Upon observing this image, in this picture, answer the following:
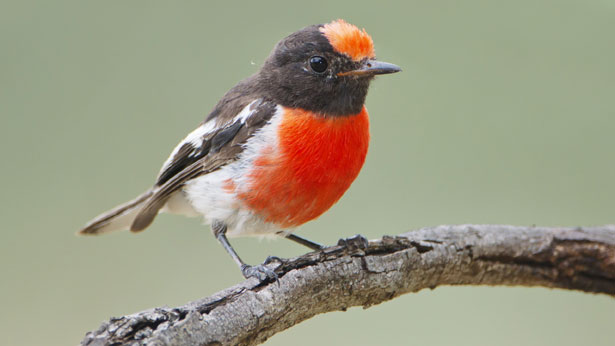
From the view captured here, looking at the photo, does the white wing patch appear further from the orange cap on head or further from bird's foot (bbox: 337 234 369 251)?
bird's foot (bbox: 337 234 369 251)

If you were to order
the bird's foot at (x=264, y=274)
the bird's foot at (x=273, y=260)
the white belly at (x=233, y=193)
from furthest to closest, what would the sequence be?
the white belly at (x=233, y=193), the bird's foot at (x=273, y=260), the bird's foot at (x=264, y=274)

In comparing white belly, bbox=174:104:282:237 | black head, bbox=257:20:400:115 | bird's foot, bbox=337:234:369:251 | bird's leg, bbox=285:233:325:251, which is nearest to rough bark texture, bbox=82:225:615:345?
bird's foot, bbox=337:234:369:251

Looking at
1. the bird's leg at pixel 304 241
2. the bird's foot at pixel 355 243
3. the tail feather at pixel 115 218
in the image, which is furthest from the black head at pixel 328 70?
the tail feather at pixel 115 218

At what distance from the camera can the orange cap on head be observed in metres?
3.22

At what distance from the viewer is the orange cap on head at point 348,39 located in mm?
3217

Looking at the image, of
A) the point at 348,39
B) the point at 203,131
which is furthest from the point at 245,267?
the point at 348,39

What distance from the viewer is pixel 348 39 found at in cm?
321

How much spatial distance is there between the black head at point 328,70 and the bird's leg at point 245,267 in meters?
0.78

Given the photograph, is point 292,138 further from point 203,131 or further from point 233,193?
point 203,131

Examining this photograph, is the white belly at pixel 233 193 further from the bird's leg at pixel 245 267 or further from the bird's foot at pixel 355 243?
the bird's foot at pixel 355 243

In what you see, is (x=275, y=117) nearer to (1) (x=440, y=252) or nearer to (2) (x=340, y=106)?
(2) (x=340, y=106)

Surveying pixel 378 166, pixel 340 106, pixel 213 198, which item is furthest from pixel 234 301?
pixel 378 166

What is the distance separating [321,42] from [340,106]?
13.5 inches

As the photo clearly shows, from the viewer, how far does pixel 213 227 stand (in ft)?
11.6
